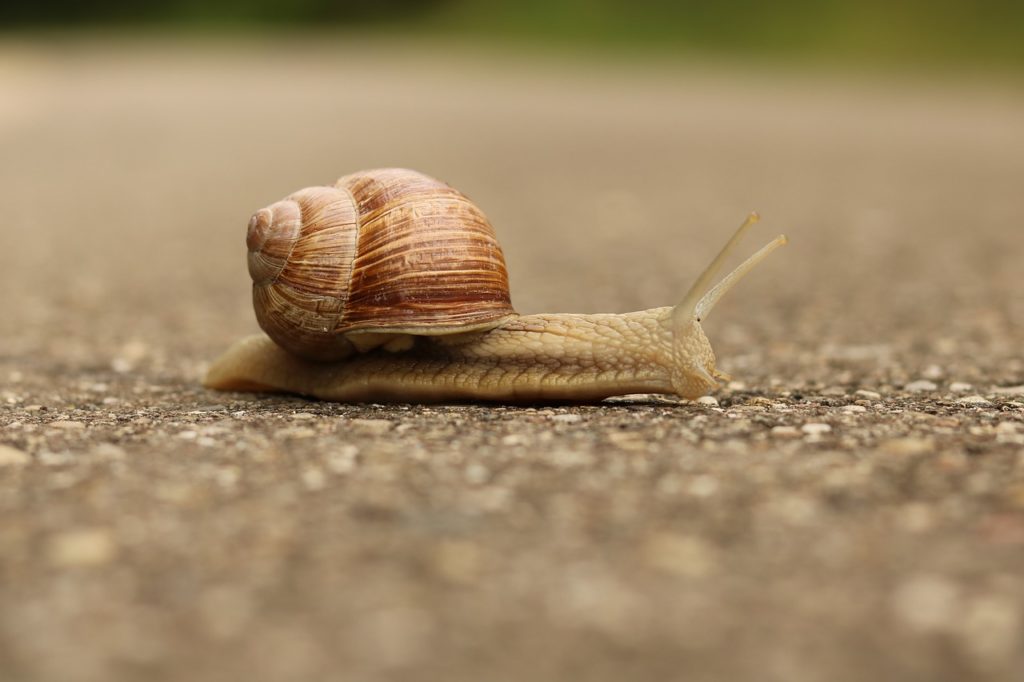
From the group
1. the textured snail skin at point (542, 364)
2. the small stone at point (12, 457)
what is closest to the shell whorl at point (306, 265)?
the textured snail skin at point (542, 364)

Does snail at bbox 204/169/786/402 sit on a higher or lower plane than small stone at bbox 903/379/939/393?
higher

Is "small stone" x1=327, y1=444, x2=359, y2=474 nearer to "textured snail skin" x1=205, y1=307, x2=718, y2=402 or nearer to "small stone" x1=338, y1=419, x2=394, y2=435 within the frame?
"small stone" x1=338, y1=419, x2=394, y2=435

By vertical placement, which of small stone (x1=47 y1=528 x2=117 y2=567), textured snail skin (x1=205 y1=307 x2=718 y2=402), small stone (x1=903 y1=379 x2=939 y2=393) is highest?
textured snail skin (x1=205 y1=307 x2=718 y2=402)

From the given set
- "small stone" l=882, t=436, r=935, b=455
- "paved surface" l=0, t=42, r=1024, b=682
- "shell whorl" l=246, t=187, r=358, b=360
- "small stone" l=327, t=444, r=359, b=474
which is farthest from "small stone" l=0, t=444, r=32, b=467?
"small stone" l=882, t=436, r=935, b=455

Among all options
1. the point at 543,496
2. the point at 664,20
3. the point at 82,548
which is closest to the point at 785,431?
the point at 543,496

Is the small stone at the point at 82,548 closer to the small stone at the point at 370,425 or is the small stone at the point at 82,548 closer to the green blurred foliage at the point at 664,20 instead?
the small stone at the point at 370,425

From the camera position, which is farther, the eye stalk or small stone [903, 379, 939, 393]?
small stone [903, 379, 939, 393]

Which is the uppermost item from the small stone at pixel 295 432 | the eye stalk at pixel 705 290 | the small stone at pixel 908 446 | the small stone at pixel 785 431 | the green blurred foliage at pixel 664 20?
the green blurred foliage at pixel 664 20
